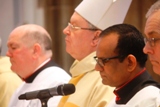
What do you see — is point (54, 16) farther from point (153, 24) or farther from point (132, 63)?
point (153, 24)

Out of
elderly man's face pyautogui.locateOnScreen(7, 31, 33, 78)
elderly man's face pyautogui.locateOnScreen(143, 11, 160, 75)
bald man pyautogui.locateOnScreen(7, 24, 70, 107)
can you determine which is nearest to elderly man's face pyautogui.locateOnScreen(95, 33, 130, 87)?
elderly man's face pyautogui.locateOnScreen(143, 11, 160, 75)

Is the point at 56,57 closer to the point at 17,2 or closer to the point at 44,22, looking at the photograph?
the point at 44,22

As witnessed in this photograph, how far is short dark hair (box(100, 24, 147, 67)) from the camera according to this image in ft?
9.08

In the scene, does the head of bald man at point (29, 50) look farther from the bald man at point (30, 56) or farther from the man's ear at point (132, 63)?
the man's ear at point (132, 63)

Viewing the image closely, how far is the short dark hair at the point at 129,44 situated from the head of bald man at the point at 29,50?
1351 mm

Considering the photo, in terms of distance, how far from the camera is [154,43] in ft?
8.09

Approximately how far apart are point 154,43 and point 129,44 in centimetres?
33

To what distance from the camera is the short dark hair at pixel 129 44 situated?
2.77 meters

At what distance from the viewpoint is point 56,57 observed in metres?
5.75

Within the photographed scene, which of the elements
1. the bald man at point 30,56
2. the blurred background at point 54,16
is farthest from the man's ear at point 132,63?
the blurred background at point 54,16

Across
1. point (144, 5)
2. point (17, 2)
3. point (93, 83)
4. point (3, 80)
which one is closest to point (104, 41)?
point (93, 83)

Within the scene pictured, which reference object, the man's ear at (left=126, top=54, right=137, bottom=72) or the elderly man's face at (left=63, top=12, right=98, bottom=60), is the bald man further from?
the man's ear at (left=126, top=54, right=137, bottom=72)

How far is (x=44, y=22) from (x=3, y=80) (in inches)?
56.4

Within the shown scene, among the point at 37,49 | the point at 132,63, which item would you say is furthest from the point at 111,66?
the point at 37,49
